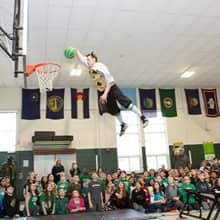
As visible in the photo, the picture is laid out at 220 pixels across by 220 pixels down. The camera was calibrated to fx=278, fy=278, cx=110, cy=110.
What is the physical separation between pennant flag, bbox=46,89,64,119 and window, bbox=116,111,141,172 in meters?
2.63

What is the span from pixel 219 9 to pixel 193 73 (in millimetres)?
4630

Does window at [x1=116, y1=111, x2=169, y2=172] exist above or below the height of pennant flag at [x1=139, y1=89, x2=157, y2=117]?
below

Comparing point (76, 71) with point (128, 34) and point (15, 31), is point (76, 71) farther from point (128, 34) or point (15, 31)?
point (15, 31)

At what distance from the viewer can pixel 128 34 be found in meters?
7.32

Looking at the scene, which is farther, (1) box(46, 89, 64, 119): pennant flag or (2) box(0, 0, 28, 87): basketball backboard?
(1) box(46, 89, 64, 119): pennant flag

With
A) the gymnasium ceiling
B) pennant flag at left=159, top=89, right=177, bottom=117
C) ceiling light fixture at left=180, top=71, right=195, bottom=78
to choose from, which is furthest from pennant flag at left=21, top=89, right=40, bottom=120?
ceiling light fixture at left=180, top=71, right=195, bottom=78

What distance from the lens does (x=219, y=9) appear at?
6344 millimetres

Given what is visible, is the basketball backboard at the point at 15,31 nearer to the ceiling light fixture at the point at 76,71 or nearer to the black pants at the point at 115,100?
the black pants at the point at 115,100

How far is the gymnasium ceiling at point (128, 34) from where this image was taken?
6.08 meters

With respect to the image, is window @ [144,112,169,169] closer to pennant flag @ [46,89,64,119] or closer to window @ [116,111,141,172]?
window @ [116,111,141,172]

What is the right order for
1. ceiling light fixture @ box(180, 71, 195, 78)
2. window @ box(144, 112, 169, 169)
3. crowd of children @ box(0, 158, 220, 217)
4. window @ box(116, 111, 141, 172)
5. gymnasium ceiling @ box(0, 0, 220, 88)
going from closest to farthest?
gymnasium ceiling @ box(0, 0, 220, 88), crowd of children @ box(0, 158, 220, 217), ceiling light fixture @ box(180, 71, 195, 78), window @ box(116, 111, 141, 172), window @ box(144, 112, 169, 169)

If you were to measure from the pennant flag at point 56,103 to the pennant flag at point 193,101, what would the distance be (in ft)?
18.5

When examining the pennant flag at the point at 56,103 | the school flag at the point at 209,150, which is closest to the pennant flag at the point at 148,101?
the school flag at the point at 209,150

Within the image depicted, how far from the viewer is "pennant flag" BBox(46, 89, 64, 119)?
11.3m
